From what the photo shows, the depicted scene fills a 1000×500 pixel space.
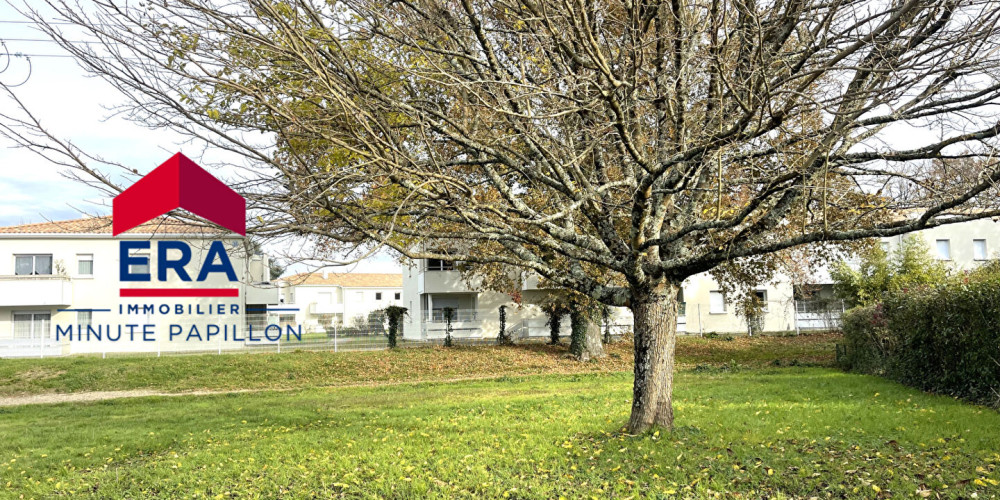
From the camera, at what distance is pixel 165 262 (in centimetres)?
2558

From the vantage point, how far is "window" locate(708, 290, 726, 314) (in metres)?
33.3

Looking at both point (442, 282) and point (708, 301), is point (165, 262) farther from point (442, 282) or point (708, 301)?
point (708, 301)

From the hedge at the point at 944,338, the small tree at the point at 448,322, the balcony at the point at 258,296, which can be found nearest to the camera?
the hedge at the point at 944,338

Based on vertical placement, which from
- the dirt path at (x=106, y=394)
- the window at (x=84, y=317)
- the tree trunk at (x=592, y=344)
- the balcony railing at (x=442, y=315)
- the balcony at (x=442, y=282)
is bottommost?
the dirt path at (x=106, y=394)

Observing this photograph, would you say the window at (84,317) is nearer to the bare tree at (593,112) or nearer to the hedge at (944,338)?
the bare tree at (593,112)

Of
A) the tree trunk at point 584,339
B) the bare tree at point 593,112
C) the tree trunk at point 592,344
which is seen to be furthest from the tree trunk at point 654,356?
the tree trunk at point 592,344

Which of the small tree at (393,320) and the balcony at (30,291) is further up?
the balcony at (30,291)

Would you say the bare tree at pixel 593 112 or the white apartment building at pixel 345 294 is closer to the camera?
the bare tree at pixel 593 112

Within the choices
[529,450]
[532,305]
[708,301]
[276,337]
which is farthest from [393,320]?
[529,450]

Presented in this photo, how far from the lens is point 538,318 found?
3212cm

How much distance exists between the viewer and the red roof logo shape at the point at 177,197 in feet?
25.2

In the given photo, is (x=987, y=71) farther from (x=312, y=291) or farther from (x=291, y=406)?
(x=312, y=291)

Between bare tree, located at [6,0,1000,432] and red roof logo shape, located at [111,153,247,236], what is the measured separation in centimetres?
120

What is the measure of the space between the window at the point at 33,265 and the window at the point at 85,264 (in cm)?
121
